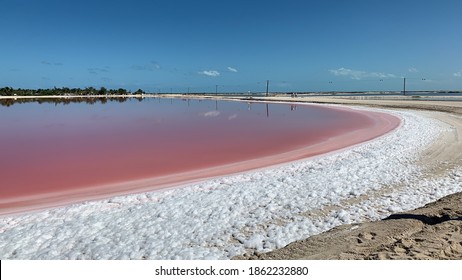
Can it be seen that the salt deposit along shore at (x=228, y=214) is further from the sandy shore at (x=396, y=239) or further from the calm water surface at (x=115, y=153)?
the calm water surface at (x=115, y=153)

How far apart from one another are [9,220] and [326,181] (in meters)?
7.23

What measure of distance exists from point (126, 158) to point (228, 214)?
6954mm

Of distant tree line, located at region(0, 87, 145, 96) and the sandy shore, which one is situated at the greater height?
distant tree line, located at region(0, 87, 145, 96)

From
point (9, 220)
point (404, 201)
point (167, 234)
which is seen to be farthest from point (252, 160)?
point (9, 220)

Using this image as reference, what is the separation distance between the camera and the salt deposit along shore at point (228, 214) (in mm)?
5031

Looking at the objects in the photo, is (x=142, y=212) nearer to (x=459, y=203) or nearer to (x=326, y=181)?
(x=326, y=181)

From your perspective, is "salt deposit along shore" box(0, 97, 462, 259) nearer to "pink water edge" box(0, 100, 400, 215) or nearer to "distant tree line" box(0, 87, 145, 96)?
"pink water edge" box(0, 100, 400, 215)

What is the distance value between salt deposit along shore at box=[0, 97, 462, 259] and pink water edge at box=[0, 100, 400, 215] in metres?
1.17

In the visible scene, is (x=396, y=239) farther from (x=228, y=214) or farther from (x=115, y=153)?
(x=115, y=153)

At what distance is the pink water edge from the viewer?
324 inches

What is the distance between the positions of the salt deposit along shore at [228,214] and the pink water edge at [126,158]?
117 cm

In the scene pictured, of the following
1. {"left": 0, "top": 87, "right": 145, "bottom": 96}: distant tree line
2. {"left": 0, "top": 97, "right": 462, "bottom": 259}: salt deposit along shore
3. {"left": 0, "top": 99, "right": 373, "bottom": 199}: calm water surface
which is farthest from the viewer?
{"left": 0, "top": 87, "right": 145, "bottom": 96}: distant tree line

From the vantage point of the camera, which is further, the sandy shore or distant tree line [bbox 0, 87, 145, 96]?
distant tree line [bbox 0, 87, 145, 96]

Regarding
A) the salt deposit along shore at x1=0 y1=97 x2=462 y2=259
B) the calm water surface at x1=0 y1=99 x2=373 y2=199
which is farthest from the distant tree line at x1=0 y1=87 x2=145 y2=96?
the salt deposit along shore at x1=0 y1=97 x2=462 y2=259
